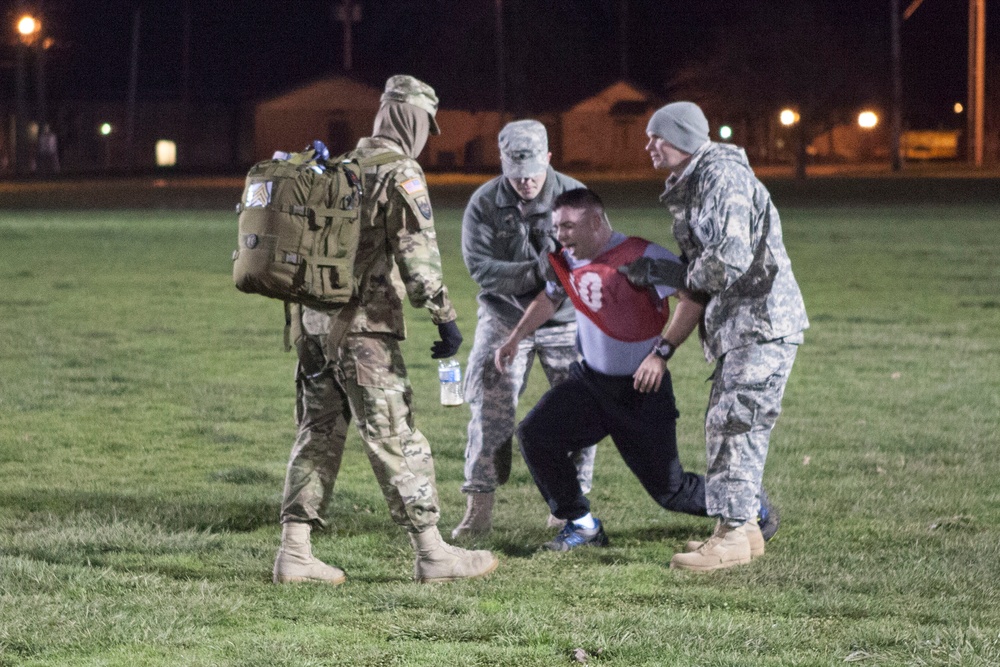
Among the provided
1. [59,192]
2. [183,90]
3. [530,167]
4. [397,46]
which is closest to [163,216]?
[59,192]

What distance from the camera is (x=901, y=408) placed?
1002 cm

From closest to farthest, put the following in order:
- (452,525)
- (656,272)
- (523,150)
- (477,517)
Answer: (656,272) → (523,150) → (477,517) → (452,525)

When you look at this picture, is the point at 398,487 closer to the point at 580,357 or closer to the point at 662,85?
the point at 580,357

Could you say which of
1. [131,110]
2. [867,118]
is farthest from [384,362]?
[131,110]

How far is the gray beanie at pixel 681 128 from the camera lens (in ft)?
18.8

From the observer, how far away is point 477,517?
670 cm

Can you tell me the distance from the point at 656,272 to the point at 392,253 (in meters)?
1.06

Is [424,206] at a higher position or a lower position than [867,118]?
lower

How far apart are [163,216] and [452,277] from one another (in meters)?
14.5

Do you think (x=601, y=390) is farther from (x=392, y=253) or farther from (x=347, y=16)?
(x=347, y=16)

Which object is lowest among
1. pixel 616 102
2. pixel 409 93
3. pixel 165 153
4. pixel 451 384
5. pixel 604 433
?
pixel 604 433

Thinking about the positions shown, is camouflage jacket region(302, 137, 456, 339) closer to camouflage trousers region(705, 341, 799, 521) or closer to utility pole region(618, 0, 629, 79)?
camouflage trousers region(705, 341, 799, 521)

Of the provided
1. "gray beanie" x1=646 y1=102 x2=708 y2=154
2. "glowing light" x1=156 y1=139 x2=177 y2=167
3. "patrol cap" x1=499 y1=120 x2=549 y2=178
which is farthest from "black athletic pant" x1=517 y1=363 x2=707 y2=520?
"glowing light" x1=156 y1=139 x2=177 y2=167

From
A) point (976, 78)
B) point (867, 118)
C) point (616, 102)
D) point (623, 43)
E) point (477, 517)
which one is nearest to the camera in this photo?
point (477, 517)
